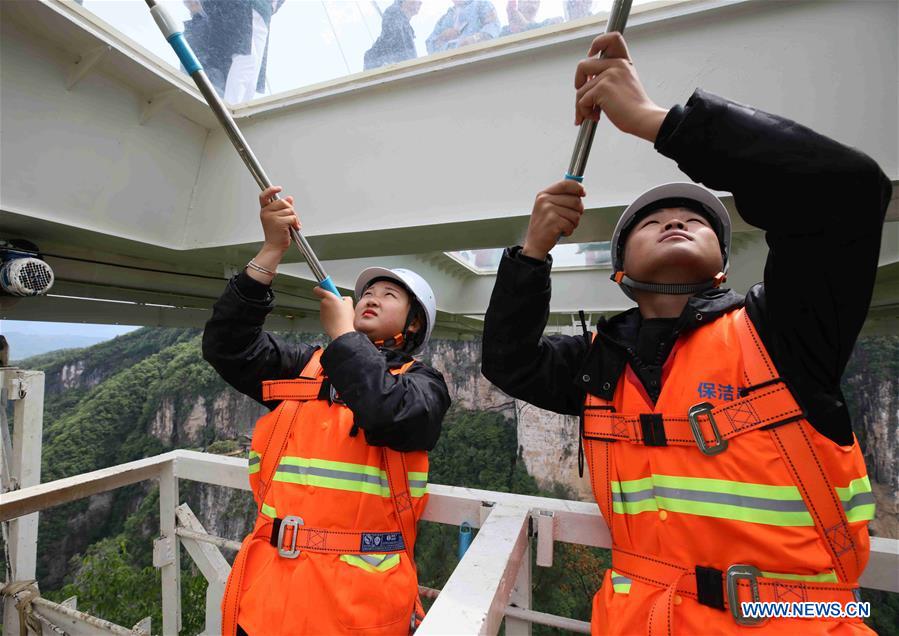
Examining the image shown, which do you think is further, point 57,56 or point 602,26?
point 57,56

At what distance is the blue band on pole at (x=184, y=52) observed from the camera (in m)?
1.09

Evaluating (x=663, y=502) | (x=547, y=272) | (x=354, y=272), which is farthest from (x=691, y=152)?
(x=354, y=272)

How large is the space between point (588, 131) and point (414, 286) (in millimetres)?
1100

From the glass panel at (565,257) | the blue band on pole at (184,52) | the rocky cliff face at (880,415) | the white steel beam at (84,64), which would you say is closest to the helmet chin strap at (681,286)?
the blue band on pole at (184,52)

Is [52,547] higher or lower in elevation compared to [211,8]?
lower

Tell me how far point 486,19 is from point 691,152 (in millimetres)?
1752

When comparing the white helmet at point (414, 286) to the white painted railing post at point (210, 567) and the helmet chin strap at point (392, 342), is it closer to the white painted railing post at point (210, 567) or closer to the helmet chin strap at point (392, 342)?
the helmet chin strap at point (392, 342)

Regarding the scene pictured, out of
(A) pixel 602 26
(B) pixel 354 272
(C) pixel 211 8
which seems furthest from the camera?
(B) pixel 354 272

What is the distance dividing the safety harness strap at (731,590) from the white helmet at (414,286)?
1267mm

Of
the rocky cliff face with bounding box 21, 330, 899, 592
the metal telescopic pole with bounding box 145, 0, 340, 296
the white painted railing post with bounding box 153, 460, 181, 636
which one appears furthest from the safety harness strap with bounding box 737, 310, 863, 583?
the rocky cliff face with bounding box 21, 330, 899, 592

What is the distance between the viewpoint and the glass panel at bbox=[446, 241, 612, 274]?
15.2ft

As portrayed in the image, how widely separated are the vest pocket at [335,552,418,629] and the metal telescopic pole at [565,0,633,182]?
1299mm

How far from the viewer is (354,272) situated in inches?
165

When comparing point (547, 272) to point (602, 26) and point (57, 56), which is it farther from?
point (57, 56)
